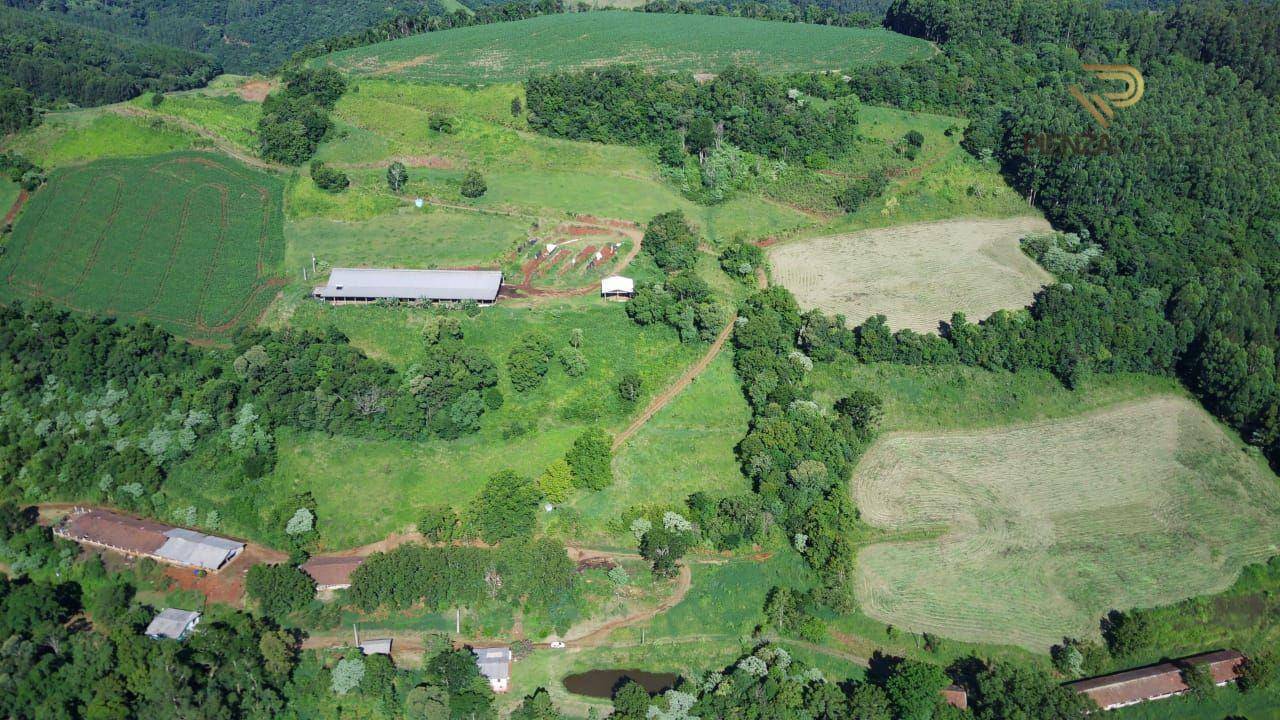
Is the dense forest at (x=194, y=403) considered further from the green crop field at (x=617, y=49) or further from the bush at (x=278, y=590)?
the green crop field at (x=617, y=49)

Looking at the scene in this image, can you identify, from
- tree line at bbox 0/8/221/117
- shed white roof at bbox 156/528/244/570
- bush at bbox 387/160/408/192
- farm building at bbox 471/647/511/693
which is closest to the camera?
farm building at bbox 471/647/511/693

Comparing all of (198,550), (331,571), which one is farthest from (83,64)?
(331,571)

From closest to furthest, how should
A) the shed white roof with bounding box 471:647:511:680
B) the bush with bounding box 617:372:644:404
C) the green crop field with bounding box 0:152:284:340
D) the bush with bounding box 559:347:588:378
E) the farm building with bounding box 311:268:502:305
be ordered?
the shed white roof with bounding box 471:647:511:680, the bush with bounding box 617:372:644:404, the bush with bounding box 559:347:588:378, the farm building with bounding box 311:268:502:305, the green crop field with bounding box 0:152:284:340

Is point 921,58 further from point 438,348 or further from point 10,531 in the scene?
point 10,531

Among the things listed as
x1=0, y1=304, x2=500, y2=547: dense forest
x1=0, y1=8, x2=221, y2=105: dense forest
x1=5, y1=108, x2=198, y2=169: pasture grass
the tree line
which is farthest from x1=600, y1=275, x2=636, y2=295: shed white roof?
x1=0, y1=8, x2=221, y2=105: dense forest

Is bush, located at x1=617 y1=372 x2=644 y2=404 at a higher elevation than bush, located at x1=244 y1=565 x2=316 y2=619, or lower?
higher

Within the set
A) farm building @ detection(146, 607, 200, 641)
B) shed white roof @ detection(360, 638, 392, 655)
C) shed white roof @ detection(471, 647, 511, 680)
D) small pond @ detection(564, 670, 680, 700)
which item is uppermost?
farm building @ detection(146, 607, 200, 641)

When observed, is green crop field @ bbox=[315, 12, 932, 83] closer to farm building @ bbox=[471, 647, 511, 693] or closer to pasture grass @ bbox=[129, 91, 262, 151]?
pasture grass @ bbox=[129, 91, 262, 151]

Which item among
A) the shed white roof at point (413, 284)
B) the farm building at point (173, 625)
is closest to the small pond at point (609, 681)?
the farm building at point (173, 625)
